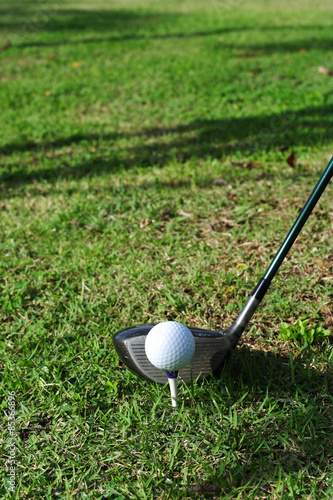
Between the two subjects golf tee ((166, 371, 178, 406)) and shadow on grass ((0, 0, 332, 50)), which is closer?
golf tee ((166, 371, 178, 406))

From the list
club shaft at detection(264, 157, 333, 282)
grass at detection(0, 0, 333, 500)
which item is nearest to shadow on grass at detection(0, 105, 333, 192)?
grass at detection(0, 0, 333, 500)

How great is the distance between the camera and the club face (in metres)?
2.01

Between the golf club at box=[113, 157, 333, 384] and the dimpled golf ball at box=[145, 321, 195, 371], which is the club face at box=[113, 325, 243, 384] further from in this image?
the dimpled golf ball at box=[145, 321, 195, 371]

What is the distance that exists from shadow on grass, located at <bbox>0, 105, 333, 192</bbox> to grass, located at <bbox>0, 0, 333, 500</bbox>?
3 cm

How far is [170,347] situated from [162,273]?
4.18 feet

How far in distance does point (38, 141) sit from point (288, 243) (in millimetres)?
3999

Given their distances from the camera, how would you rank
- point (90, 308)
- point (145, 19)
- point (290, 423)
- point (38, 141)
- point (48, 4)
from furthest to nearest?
point (48, 4) → point (145, 19) → point (38, 141) → point (90, 308) → point (290, 423)

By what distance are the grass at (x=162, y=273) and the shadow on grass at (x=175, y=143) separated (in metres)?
0.03

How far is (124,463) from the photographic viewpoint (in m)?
1.83

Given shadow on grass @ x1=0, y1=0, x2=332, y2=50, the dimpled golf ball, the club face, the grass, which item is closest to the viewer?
the dimpled golf ball

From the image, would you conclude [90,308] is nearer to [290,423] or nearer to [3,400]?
[3,400]

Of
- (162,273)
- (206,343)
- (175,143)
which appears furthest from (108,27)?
(206,343)

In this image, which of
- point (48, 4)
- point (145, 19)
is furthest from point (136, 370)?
point (48, 4)

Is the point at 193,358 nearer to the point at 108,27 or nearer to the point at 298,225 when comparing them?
the point at 298,225
